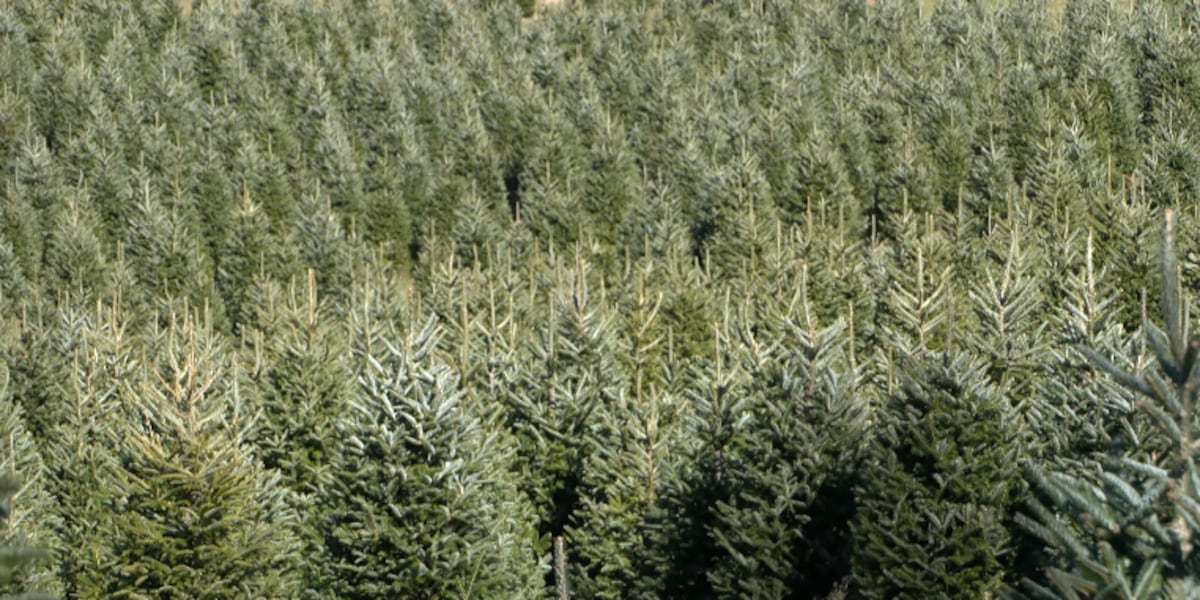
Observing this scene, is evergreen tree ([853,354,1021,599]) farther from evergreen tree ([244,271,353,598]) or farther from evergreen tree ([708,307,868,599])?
evergreen tree ([244,271,353,598])

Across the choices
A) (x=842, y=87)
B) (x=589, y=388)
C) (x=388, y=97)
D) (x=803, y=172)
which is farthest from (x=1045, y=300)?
(x=388, y=97)

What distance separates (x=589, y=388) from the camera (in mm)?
29719

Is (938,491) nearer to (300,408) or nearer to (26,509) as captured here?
(300,408)

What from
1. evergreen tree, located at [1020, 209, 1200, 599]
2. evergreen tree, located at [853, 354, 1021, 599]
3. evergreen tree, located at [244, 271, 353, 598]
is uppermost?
evergreen tree, located at [244, 271, 353, 598]

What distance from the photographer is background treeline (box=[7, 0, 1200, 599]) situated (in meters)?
21.4

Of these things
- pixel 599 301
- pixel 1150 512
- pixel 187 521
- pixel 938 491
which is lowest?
pixel 1150 512

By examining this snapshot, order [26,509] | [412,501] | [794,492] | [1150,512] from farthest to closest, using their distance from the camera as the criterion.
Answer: [26,509] → [794,492] → [412,501] → [1150,512]

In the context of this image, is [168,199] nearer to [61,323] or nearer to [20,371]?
[61,323]

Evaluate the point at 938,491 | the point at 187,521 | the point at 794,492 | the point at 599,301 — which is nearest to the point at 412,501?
the point at 187,521

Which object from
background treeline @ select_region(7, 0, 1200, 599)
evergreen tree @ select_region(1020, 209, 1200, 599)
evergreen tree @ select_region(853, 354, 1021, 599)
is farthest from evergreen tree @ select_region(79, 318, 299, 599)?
evergreen tree @ select_region(1020, 209, 1200, 599)

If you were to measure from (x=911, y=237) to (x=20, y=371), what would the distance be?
23758 millimetres

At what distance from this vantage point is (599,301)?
4091 centimetres

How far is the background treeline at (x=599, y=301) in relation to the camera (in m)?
21.4

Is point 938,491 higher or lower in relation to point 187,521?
lower
